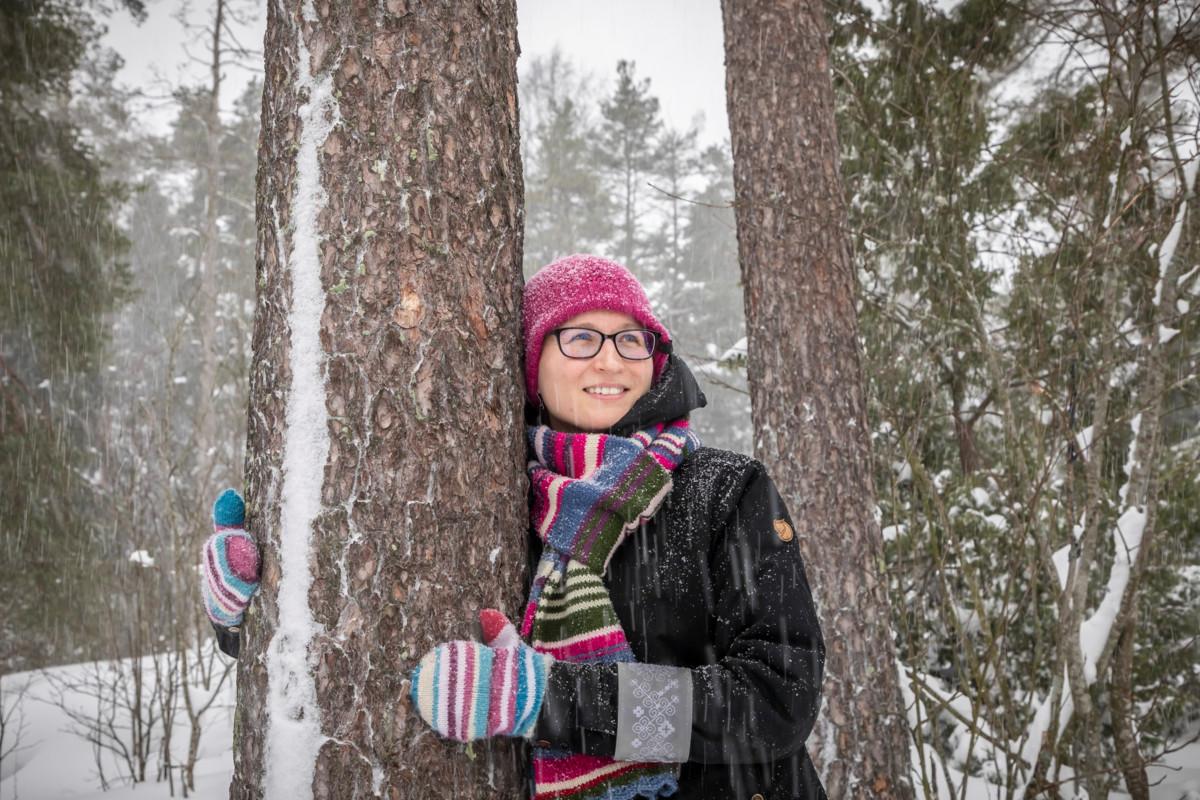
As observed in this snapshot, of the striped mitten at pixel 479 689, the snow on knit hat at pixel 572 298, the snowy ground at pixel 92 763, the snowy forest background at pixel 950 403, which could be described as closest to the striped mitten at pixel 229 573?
the striped mitten at pixel 479 689

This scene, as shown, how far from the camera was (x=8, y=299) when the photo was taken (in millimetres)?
7969

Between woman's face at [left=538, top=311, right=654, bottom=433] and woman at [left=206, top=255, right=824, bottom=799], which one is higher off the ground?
woman's face at [left=538, top=311, right=654, bottom=433]

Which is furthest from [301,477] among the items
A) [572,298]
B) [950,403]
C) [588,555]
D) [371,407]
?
[950,403]

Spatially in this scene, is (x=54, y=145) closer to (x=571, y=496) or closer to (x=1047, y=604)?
(x=571, y=496)

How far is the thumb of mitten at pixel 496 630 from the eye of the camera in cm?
136

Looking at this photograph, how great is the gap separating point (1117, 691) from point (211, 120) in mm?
14478

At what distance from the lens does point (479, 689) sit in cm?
125

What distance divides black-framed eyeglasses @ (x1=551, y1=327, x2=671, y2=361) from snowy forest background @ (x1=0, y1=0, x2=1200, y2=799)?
2.17 metres

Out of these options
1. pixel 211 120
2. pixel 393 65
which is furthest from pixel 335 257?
pixel 211 120

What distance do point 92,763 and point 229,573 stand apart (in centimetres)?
649

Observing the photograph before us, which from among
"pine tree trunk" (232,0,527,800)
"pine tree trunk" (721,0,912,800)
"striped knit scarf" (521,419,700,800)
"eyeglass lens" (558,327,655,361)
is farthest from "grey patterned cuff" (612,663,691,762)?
"pine tree trunk" (721,0,912,800)

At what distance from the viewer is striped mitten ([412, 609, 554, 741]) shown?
1.23 metres

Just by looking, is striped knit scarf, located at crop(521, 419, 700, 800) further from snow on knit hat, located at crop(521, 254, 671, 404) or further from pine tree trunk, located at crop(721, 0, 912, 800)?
pine tree trunk, located at crop(721, 0, 912, 800)

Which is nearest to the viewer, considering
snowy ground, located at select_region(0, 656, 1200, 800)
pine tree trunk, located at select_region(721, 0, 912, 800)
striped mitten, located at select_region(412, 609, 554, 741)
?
striped mitten, located at select_region(412, 609, 554, 741)
